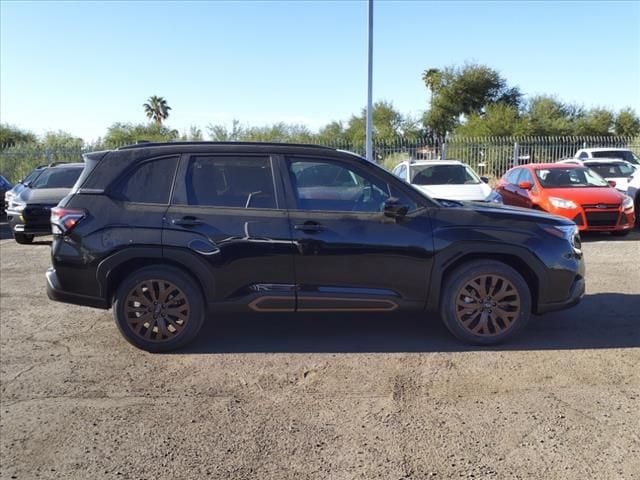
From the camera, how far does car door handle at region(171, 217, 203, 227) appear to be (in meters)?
4.89

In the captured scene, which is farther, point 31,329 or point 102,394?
point 31,329

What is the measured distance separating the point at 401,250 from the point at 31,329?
3.88m

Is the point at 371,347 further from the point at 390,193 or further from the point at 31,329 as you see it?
the point at 31,329

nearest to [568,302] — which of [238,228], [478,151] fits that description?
[238,228]

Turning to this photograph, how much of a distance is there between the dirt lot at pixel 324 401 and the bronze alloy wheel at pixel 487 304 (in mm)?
226

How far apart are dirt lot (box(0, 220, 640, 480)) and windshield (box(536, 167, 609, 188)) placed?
630 cm

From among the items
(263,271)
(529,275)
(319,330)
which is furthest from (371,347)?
(529,275)

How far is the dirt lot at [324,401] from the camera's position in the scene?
320 cm

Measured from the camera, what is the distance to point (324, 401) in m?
3.97

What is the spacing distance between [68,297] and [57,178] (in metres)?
8.53

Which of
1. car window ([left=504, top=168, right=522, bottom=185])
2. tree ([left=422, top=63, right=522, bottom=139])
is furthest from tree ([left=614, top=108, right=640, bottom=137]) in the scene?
car window ([left=504, top=168, right=522, bottom=185])

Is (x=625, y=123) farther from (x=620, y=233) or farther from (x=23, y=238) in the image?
(x=23, y=238)

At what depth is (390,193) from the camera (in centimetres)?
498

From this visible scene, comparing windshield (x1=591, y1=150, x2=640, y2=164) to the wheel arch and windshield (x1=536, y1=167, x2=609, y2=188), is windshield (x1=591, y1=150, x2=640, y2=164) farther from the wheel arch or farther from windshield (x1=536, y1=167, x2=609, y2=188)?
the wheel arch
